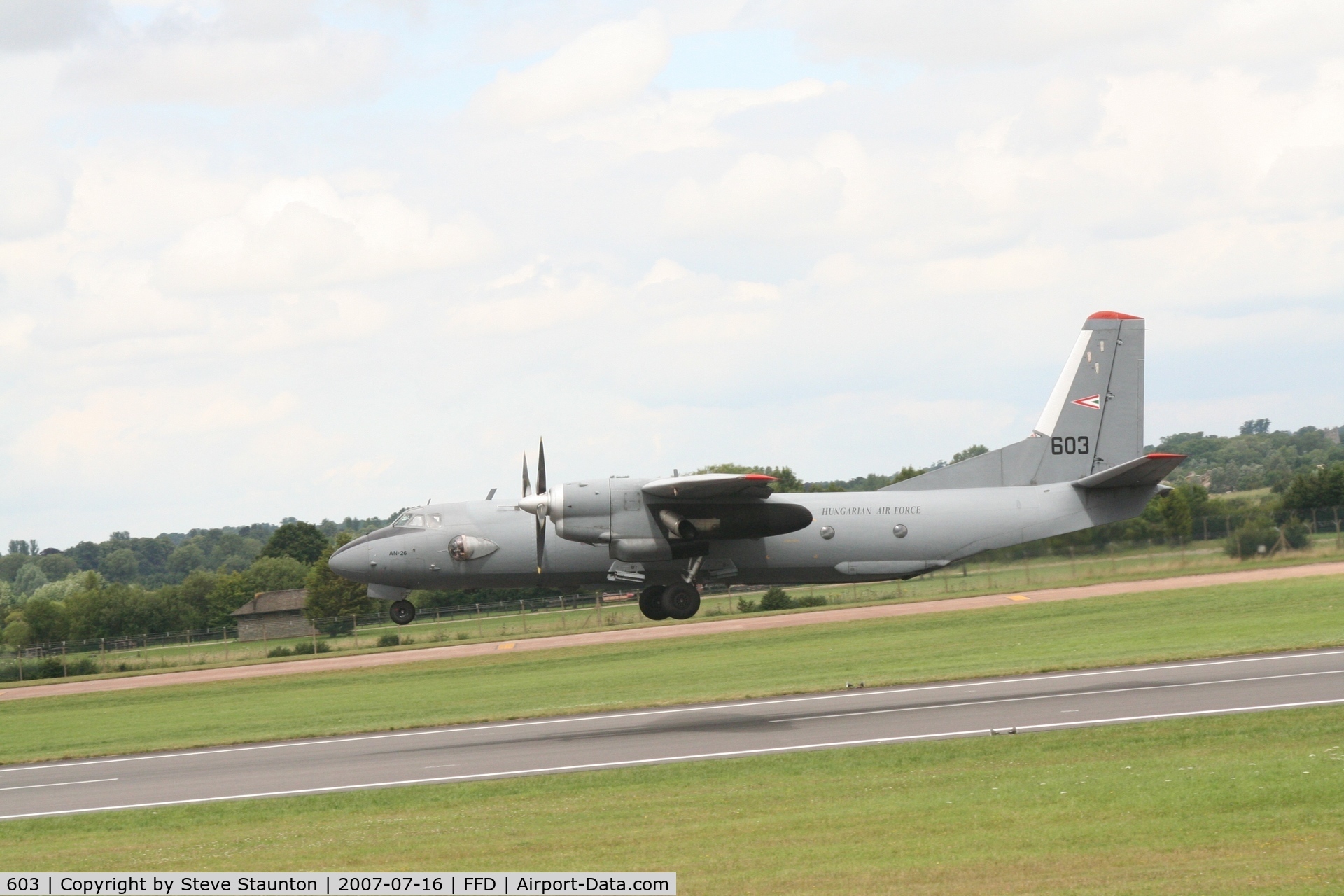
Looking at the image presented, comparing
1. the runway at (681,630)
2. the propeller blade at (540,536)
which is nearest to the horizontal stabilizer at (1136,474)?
the propeller blade at (540,536)

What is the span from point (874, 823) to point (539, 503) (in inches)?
537

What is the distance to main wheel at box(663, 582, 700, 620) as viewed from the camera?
29.7m

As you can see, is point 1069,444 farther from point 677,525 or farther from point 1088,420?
point 677,525

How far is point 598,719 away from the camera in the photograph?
32.0 metres

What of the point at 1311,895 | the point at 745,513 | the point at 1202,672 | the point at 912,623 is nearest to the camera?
the point at 1311,895

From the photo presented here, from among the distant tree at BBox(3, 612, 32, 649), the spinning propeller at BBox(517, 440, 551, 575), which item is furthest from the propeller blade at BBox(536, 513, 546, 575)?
the distant tree at BBox(3, 612, 32, 649)

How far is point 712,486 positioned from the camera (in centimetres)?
2800

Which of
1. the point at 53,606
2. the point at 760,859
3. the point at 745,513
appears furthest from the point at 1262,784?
the point at 53,606

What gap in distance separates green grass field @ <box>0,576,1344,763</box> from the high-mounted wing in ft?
26.6

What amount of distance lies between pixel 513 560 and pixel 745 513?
623cm

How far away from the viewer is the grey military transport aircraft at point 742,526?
96.1 ft

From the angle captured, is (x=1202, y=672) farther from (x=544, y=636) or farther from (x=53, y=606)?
(x=53, y=606)

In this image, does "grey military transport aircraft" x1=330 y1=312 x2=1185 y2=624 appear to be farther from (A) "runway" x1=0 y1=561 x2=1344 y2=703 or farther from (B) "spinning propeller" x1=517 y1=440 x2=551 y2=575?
A: (A) "runway" x1=0 y1=561 x2=1344 y2=703

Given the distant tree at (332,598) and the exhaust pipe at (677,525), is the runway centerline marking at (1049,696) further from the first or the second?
the distant tree at (332,598)
